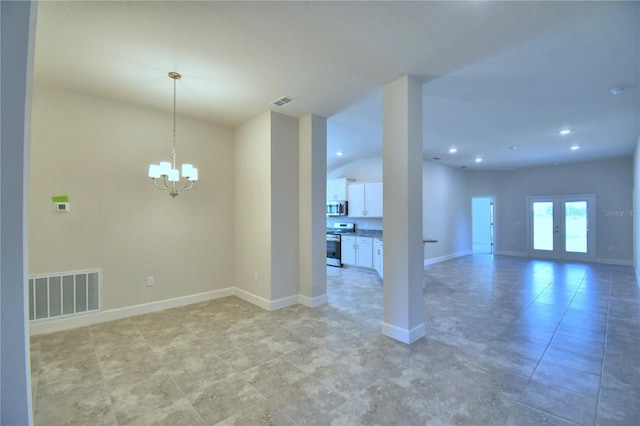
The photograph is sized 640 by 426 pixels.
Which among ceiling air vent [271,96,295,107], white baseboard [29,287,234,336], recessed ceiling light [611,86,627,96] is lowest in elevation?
white baseboard [29,287,234,336]

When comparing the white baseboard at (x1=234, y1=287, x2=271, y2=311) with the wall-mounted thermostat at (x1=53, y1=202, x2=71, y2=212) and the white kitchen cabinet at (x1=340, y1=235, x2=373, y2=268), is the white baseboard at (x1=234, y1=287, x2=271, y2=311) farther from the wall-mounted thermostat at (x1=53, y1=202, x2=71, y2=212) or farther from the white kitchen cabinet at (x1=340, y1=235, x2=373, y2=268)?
the white kitchen cabinet at (x1=340, y1=235, x2=373, y2=268)

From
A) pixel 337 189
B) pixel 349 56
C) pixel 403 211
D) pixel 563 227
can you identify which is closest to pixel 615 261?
pixel 563 227

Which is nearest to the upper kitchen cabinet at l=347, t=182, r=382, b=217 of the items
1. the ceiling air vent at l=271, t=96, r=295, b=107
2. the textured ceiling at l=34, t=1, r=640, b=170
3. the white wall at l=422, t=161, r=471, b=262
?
the white wall at l=422, t=161, r=471, b=262

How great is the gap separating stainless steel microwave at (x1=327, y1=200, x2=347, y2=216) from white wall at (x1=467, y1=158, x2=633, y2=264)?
210 inches

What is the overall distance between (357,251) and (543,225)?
21.8ft

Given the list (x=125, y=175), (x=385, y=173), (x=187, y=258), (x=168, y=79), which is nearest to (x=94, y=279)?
(x=187, y=258)

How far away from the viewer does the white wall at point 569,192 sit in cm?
772

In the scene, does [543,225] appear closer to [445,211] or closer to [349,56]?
[445,211]

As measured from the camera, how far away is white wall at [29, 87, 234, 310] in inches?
134

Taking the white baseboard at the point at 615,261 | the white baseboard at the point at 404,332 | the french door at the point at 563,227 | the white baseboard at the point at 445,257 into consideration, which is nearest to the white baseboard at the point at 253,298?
the white baseboard at the point at 404,332

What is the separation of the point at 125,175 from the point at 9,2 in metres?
3.21

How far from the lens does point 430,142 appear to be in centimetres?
602

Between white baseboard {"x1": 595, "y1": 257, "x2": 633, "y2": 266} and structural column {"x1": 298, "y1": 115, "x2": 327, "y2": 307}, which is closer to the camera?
structural column {"x1": 298, "y1": 115, "x2": 327, "y2": 307}

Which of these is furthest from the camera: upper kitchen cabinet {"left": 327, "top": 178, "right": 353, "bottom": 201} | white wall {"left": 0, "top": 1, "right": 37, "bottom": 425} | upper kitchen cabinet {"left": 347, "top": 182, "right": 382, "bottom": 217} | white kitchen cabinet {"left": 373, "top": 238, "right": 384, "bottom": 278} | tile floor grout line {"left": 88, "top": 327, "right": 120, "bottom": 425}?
upper kitchen cabinet {"left": 327, "top": 178, "right": 353, "bottom": 201}
